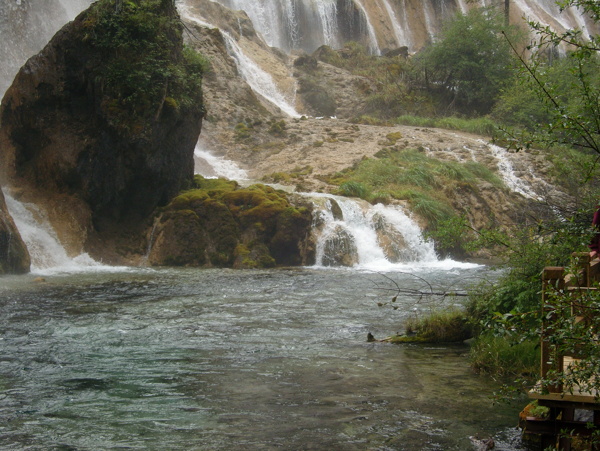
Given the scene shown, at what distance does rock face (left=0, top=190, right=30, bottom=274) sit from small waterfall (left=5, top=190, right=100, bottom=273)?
99cm

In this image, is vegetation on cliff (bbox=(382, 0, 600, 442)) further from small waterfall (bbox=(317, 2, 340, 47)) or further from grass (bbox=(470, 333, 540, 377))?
small waterfall (bbox=(317, 2, 340, 47))

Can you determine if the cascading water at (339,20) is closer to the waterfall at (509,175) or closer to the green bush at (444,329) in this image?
the waterfall at (509,175)

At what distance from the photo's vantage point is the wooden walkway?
4.58 metres

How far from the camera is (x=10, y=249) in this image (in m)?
16.2

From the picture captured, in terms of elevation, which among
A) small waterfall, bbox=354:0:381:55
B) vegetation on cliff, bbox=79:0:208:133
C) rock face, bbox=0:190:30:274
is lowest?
rock face, bbox=0:190:30:274

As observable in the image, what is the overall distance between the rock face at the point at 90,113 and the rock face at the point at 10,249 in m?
2.53

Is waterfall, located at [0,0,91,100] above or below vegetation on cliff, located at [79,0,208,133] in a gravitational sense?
above

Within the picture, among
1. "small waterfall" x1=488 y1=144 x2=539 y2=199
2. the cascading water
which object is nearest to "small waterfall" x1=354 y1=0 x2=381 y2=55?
the cascading water

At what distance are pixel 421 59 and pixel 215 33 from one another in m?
13.4

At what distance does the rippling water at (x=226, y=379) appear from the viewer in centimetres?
590

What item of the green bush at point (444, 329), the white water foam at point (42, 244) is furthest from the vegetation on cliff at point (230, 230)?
the green bush at point (444, 329)

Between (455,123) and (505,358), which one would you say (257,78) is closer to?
(455,123)

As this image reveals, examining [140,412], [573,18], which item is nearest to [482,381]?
[140,412]

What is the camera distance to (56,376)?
25.0ft
